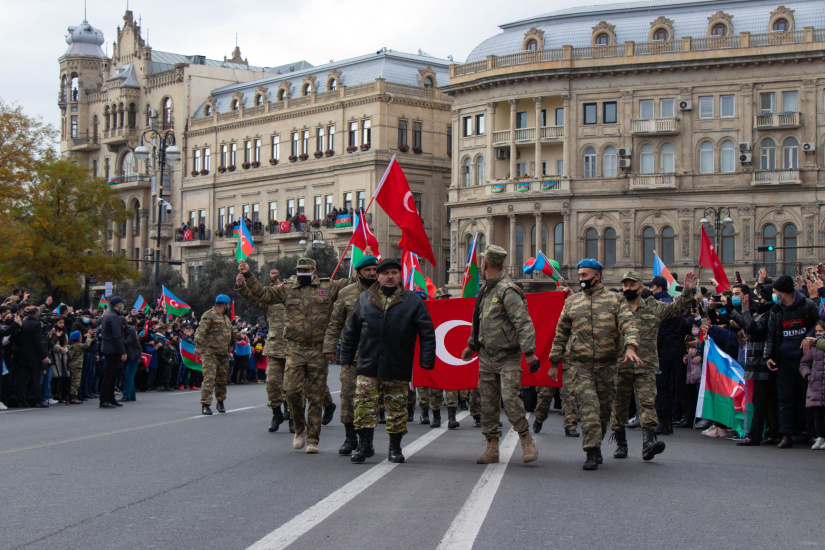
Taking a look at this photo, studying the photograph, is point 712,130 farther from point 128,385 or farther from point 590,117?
point 128,385

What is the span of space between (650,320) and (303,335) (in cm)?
399

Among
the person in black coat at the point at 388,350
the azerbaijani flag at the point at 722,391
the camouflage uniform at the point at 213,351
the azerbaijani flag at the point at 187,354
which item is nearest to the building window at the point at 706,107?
the azerbaijani flag at the point at 187,354

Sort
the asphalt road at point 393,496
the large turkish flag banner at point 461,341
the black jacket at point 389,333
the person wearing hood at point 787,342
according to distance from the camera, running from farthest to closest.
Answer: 1. the large turkish flag banner at point 461,341
2. the person wearing hood at point 787,342
3. the black jacket at point 389,333
4. the asphalt road at point 393,496

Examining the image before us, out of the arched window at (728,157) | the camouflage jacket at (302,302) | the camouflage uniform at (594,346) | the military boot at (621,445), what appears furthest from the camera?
the arched window at (728,157)

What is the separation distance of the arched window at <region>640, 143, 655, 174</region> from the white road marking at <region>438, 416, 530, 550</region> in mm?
52978

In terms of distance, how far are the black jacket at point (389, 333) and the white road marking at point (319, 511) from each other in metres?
0.95

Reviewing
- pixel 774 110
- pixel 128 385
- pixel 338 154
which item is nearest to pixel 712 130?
pixel 774 110

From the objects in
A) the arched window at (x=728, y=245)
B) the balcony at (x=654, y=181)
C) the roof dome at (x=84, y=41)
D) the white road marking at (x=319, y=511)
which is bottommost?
the white road marking at (x=319, y=511)

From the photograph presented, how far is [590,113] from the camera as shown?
2517 inches

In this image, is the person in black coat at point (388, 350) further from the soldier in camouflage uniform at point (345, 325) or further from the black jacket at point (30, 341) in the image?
the black jacket at point (30, 341)

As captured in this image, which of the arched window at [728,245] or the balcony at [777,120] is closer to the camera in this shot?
the balcony at [777,120]

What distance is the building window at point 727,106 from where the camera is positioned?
200ft

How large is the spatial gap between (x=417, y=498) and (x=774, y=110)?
5552 cm

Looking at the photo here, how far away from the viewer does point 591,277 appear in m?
11.0
